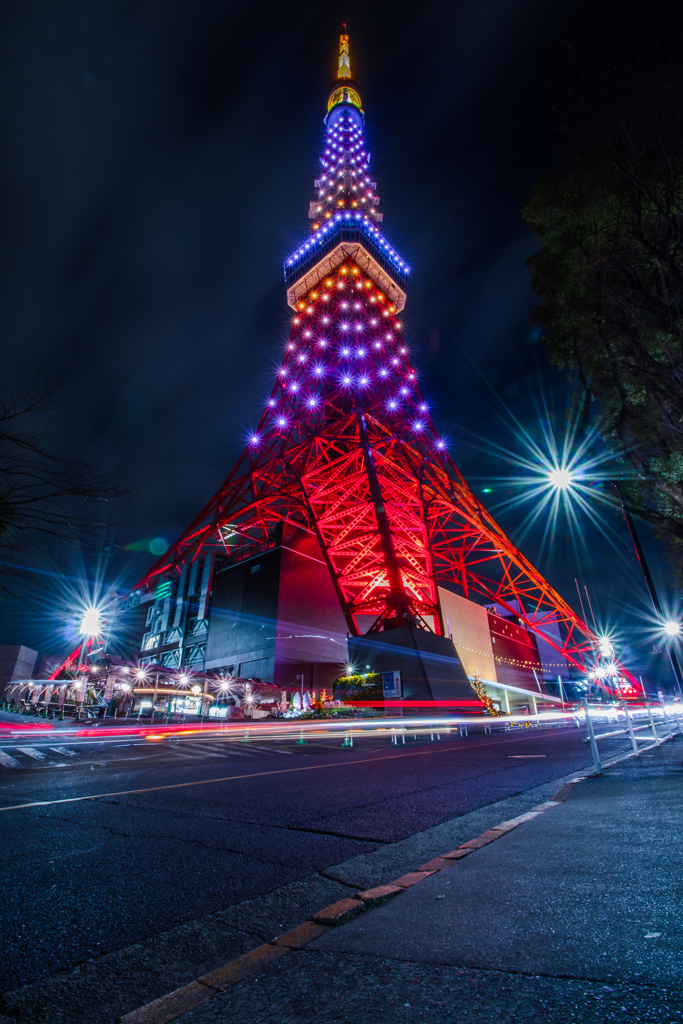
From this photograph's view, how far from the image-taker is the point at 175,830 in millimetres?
3592

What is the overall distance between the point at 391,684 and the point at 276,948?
24.5 metres

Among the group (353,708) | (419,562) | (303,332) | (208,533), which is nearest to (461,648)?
(419,562)

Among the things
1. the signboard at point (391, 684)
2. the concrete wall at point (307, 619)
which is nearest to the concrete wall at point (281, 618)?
the concrete wall at point (307, 619)

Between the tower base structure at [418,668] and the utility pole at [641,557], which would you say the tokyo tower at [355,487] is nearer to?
the tower base structure at [418,668]

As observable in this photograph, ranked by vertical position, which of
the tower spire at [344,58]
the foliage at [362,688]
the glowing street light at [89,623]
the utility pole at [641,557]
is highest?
the tower spire at [344,58]

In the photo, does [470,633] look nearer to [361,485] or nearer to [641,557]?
[361,485]

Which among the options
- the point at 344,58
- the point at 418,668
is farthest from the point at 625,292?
the point at 344,58

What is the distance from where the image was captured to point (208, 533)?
39500 millimetres

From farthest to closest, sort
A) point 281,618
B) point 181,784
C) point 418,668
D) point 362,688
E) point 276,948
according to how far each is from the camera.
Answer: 1. point 281,618
2. point 362,688
3. point 418,668
4. point 181,784
5. point 276,948

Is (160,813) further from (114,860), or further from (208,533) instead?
(208,533)

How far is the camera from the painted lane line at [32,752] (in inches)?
340

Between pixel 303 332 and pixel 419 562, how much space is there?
2657 centimetres

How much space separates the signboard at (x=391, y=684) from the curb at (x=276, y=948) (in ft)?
75.1

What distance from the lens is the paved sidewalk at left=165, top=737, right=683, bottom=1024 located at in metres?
1.21
